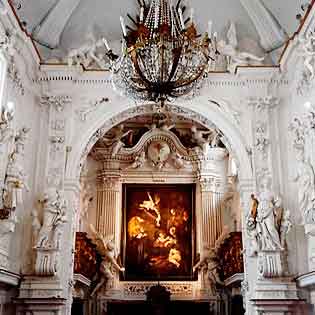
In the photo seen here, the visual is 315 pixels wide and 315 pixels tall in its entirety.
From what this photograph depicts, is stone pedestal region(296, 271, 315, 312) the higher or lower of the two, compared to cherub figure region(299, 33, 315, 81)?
lower

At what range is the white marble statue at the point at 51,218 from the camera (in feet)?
29.4

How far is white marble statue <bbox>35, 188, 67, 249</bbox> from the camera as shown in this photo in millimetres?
8961

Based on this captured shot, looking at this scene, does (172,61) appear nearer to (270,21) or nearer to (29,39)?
(29,39)

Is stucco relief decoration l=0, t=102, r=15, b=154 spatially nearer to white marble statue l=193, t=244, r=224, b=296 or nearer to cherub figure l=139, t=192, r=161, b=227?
cherub figure l=139, t=192, r=161, b=227

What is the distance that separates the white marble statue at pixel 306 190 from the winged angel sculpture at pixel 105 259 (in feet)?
20.6

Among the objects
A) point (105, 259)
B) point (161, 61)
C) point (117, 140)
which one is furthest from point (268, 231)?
point (117, 140)

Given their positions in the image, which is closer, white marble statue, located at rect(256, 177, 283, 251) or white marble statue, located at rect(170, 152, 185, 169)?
white marble statue, located at rect(256, 177, 283, 251)

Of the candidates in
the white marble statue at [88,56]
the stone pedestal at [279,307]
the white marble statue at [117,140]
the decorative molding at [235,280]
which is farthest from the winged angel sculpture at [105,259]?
the stone pedestal at [279,307]

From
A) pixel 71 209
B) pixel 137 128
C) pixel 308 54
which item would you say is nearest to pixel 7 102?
pixel 71 209

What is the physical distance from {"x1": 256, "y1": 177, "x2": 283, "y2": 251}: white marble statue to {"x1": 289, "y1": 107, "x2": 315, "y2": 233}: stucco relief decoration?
0.59 meters

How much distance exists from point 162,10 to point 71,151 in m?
3.88

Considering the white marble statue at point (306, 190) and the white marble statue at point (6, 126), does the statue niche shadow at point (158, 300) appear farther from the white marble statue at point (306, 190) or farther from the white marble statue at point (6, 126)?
the white marble statue at point (6, 126)

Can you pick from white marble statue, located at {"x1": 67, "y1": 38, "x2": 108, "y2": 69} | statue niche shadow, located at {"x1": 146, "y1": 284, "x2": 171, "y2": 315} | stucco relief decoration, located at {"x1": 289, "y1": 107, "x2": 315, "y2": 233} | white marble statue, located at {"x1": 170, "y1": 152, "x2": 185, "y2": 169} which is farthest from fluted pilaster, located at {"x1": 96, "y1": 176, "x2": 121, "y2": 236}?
stucco relief decoration, located at {"x1": 289, "y1": 107, "x2": 315, "y2": 233}

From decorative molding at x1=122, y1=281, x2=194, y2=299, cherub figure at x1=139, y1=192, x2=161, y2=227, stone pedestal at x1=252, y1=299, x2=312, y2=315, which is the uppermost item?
cherub figure at x1=139, y1=192, x2=161, y2=227
